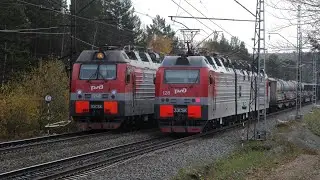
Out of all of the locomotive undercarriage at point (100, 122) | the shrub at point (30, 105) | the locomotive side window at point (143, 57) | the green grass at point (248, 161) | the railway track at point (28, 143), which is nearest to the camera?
the green grass at point (248, 161)

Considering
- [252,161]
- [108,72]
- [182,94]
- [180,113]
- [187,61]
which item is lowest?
[252,161]

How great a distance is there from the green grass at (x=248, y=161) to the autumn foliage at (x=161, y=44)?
60.2 metres

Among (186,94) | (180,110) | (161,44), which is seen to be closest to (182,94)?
(186,94)

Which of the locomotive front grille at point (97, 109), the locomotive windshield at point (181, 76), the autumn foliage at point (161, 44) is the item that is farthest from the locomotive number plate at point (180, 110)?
the autumn foliage at point (161, 44)

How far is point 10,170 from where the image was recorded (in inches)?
486

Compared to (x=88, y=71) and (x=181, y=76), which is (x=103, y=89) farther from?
(x=181, y=76)

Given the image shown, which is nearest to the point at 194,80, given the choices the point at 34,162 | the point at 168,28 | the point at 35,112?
the point at 35,112

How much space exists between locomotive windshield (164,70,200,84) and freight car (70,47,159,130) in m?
1.97

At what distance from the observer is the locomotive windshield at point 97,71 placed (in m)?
21.9

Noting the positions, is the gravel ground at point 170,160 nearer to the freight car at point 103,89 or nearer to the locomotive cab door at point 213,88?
the locomotive cab door at point 213,88

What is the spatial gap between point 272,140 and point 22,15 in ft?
105

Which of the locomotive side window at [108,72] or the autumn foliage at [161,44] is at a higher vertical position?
the autumn foliage at [161,44]

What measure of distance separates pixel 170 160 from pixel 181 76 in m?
7.18

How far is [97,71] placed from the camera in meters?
22.1
